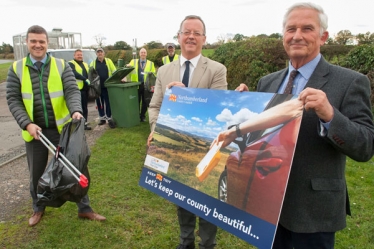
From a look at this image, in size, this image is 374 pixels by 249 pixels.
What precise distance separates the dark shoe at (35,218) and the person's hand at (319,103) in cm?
344

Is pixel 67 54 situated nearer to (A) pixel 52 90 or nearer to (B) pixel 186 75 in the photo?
(A) pixel 52 90

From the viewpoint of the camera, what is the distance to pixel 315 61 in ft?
5.44

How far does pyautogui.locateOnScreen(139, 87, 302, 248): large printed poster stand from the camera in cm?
151

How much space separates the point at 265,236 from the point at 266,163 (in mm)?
362

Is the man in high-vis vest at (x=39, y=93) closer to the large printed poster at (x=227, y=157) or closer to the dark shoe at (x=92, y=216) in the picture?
the dark shoe at (x=92, y=216)

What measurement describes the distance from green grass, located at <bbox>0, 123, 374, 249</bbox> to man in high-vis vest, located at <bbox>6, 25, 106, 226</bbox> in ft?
2.93

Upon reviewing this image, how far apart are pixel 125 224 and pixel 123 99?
4622mm

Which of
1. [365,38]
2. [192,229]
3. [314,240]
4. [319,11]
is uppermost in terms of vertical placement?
[365,38]

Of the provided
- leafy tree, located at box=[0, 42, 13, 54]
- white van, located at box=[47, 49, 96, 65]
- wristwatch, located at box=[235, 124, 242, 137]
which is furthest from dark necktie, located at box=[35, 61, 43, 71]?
leafy tree, located at box=[0, 42, 13, 54]

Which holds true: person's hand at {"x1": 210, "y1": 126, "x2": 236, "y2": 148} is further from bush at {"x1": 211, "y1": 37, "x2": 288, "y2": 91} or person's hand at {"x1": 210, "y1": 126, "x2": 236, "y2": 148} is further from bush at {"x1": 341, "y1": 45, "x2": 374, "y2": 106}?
bush at {"x1": 211, "y1": 37, "x2": 288, "y2": 91}

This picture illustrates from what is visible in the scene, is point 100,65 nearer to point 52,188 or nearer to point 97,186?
point 97,186

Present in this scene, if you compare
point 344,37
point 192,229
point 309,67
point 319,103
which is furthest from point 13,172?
point 344,37

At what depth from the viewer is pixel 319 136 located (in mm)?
1571

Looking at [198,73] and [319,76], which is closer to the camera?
[319,76]
